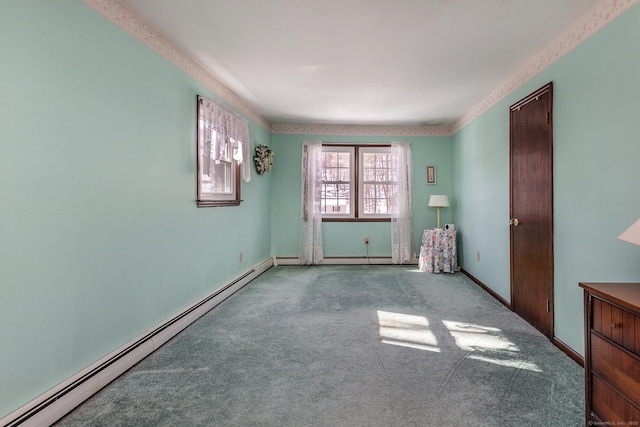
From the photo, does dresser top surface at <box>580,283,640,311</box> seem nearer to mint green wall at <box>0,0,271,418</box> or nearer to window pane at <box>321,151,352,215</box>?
mint green wall at <box>0,0,271,418</box>

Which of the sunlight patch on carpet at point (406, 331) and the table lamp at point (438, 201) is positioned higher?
the table lamp at point (438, 201)

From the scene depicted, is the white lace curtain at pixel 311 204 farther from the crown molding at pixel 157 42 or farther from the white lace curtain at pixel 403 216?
the crown molding at pixel 157 42

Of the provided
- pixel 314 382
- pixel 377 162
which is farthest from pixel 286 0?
pixel 377 162

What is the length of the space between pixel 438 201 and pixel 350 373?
151 inches

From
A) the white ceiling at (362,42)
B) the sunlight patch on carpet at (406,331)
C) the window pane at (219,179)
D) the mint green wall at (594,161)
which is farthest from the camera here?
the window pane at (219,179)

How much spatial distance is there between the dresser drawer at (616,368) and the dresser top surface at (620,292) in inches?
7.9

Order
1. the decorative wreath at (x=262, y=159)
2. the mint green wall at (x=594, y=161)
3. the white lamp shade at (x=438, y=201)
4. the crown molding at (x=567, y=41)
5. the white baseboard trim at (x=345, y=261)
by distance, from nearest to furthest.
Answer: the mint green wall at (x=594, y=161)
the crown molding at (x=567, y=41)
the decorative wreath at (x=262, y=159)
the white lamp shade at (x=438, y=201)
the white baseboard trim at (x=345, y=261)

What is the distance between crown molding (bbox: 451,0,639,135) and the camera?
6.64ft

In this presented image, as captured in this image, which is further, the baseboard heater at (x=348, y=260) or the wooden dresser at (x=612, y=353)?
the baseboard heater at (x=348, y=260)

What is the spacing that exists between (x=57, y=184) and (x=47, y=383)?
100cm

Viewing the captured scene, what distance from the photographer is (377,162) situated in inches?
231

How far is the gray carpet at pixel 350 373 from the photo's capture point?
166 cm

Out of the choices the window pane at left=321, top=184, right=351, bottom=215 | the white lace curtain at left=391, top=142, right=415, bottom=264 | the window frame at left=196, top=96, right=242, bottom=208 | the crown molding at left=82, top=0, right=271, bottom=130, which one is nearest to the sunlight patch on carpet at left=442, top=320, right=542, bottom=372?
the window frame at left=196, top=96, right=242, bottom=208

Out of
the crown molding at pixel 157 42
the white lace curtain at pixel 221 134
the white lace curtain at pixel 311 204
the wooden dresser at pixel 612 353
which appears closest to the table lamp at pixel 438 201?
the white lace curtain at pixel 311 204
